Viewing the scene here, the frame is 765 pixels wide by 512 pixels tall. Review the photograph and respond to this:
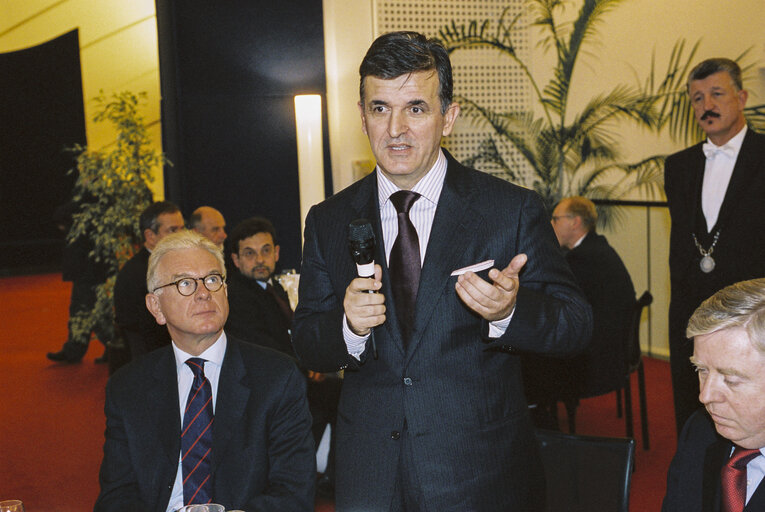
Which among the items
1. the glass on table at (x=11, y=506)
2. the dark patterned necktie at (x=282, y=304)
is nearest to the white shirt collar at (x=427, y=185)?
the glass on table at (x=11, y=506)

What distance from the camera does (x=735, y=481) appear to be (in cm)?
174

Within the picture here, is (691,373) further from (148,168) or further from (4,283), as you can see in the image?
(4,283)

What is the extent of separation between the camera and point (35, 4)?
13.5 m

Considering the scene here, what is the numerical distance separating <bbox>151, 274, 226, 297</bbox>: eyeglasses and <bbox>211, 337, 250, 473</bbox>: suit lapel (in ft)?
0.84

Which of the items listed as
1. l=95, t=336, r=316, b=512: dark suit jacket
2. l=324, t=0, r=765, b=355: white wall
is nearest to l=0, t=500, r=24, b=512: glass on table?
l=95, t=336, r=316, b=512: dark suit jacket

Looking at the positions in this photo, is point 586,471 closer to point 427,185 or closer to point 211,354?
point 427,185

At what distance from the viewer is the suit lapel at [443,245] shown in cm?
183

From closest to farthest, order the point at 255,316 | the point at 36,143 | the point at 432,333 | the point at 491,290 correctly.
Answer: the point at 491,290, the point at 432,333, the point at 255,316, the point at 36,143

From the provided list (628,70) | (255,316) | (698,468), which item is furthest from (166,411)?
(628,70)

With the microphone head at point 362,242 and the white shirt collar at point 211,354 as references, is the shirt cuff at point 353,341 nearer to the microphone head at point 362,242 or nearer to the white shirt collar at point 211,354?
the microphone head at point 362,242

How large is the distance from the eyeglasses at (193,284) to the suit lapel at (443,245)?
3.01 feet

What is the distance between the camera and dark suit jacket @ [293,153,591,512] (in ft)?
5.99

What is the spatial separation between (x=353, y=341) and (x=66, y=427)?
4.96 m

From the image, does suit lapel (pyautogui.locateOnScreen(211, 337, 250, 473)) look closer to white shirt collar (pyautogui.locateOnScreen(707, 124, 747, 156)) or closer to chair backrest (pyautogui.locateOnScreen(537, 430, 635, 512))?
chair backrest (pyautogui.locateOnScreen(537, 430, 635, 512))
